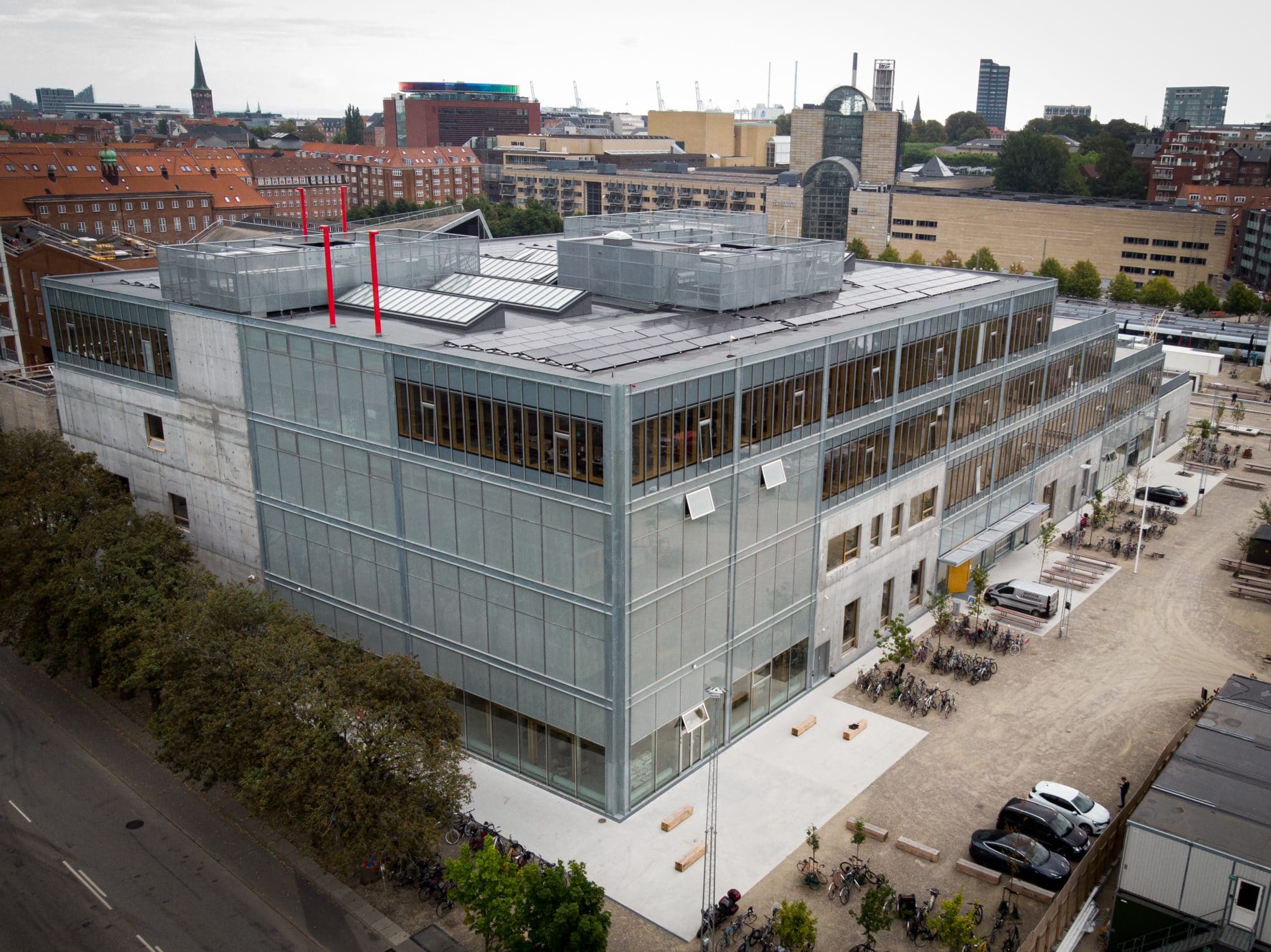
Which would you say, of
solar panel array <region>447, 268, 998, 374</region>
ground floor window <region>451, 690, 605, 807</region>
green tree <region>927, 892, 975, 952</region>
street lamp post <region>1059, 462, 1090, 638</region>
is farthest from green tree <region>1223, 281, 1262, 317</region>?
green tree <region>927, 892, 975, 952</region>

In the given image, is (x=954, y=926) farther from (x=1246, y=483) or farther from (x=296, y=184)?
(x=296, y=184)

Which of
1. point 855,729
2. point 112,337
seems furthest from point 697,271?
point 112,337

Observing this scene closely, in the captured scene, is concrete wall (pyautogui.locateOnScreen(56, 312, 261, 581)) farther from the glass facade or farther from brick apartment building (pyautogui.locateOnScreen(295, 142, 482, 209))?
brick apartment building (pyautogui.locateOnScreen(295, 142, 482, 209))

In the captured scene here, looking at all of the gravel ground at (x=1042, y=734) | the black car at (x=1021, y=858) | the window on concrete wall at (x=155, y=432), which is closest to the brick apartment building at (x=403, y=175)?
the window on concrete wall at (x=155, y=432)

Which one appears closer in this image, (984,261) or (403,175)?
(984,261)

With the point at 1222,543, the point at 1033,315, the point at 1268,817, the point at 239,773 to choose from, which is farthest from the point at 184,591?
the point at 1222,543

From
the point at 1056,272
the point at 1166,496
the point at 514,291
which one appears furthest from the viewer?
the point at 1056,272

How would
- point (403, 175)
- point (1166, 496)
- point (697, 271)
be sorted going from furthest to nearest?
1. point (403, 175)
2. point (1166, 496)
3. point (697, 271)
